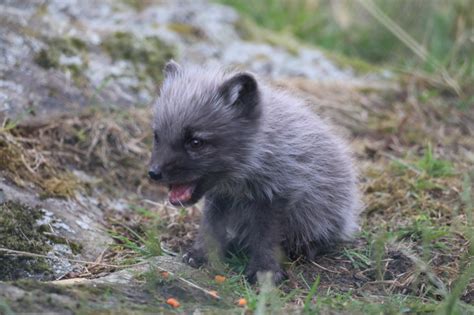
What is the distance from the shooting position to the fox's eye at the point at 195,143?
4.64m

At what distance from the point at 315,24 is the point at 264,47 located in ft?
7.75

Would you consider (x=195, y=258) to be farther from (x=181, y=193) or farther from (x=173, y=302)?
(x=173, y=302)

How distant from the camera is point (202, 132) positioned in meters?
4.66

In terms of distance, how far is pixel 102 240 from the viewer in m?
5.30

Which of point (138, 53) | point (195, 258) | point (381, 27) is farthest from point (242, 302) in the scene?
point (381, 27)

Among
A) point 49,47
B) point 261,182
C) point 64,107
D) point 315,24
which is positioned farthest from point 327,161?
point 315,24

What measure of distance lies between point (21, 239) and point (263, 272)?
1.77 meters

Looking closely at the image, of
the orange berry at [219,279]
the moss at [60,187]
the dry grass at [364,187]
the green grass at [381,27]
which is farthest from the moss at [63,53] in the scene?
the green grass at [381,27]

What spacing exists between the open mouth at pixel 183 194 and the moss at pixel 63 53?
2.92 meters

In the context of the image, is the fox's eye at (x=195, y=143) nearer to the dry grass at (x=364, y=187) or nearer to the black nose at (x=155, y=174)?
the black nose at (x=155, y=174)

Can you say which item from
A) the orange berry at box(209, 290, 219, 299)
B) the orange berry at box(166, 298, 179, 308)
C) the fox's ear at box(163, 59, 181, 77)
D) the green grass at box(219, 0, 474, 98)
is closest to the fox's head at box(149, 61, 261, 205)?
the fox's ear at box(163, 59, 181, 77)

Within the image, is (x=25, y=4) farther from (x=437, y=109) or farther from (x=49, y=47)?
(x=437, y=109)

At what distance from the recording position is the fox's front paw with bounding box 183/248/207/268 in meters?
4.87

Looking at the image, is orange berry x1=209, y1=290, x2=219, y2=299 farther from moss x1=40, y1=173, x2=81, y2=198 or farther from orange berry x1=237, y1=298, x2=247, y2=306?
→ moss x1=40, y1=173, x2=81, y2=198
